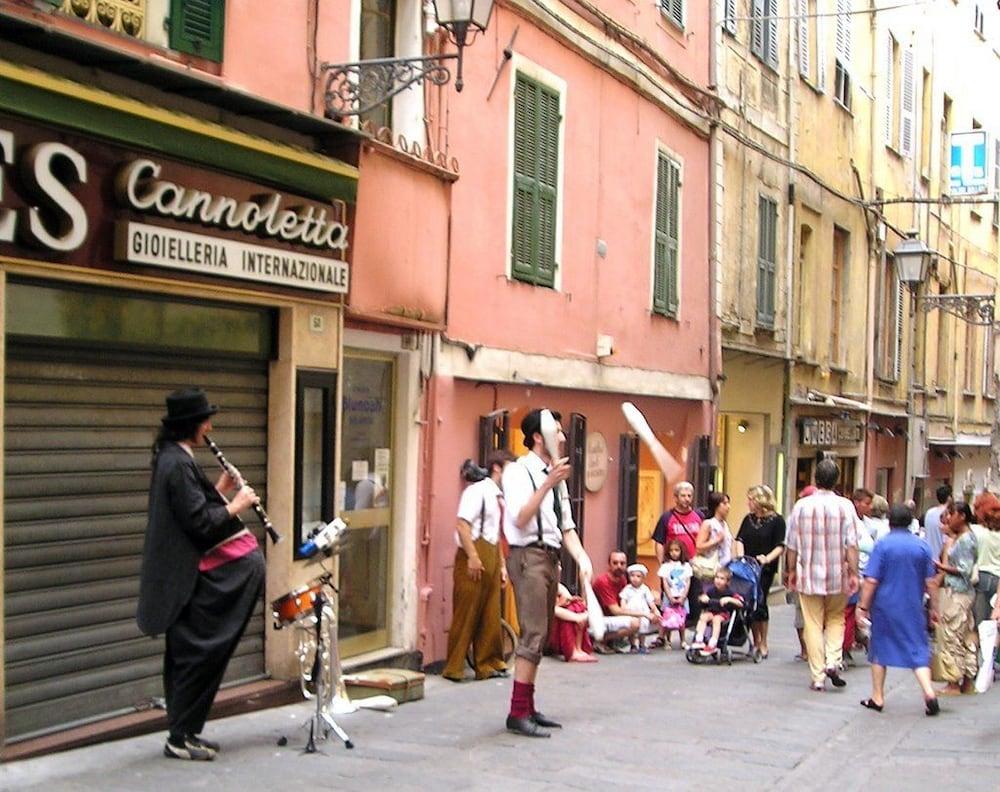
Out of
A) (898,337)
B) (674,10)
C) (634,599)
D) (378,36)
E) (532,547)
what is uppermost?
(674,10)

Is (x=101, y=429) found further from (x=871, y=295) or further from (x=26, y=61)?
(x=871, y=295)

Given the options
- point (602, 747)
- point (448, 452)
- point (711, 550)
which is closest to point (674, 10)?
point (711, 550)

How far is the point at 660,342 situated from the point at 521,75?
16.3ft

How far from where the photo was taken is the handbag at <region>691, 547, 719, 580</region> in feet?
49.0

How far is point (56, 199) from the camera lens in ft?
26.5

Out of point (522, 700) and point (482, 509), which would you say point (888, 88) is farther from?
point (522, 700)

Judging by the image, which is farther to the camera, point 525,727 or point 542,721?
point 542,721

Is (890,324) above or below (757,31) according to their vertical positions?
below

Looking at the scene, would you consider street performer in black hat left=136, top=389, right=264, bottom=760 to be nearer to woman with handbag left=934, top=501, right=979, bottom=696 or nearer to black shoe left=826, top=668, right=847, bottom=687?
black shoe left=826, top=668, right=847, bottom=687

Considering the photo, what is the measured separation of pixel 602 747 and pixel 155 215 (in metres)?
3.91

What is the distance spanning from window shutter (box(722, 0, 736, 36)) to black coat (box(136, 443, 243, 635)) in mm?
14352

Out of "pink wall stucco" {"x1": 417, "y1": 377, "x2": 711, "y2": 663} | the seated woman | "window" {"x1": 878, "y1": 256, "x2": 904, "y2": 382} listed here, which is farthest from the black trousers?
"window" {"x1": 878, "y1": 256, "x2": 904, "y2": 382}

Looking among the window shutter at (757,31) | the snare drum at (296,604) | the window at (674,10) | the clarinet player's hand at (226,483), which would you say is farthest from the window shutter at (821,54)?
the clarinet player's hand at (226,483)

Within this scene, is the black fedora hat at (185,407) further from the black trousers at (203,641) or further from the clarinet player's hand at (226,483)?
the black trousers at (203,641)
